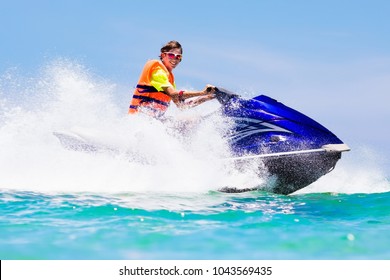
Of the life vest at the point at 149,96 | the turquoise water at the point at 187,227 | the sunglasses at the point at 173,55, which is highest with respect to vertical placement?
the sunglasses at the point at 173,55

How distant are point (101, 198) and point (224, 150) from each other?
5.81ft

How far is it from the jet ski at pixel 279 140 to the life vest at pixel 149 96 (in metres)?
0.85

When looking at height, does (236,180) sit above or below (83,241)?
above

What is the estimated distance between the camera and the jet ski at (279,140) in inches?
254

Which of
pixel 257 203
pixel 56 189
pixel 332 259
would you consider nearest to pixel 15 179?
pixel 56 189

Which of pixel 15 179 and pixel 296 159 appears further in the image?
pixel 15 179

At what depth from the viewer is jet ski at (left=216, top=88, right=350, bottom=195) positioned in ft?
21.2

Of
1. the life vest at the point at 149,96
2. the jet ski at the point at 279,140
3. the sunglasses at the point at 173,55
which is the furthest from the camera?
the sunglasses at the point at 173,55

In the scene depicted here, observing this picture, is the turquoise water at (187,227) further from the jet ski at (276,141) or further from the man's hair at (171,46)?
the man's hair at (171,46)

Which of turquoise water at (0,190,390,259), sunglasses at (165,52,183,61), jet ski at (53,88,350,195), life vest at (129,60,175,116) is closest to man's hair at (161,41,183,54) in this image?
sunglasses at (165,52,183,61)

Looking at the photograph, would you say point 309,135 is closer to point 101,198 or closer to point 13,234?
point 101,198

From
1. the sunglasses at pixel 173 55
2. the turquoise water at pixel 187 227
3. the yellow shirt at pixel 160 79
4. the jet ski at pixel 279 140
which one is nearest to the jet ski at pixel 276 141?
the jet ski at pixel 279 140

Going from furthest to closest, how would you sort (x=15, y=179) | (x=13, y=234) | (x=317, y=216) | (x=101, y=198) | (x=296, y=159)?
(x=15, y=179), (x=296, y=159), (x=101, y=198), (x=317, y=216), (x=13, y=234)

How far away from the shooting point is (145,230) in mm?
4430
